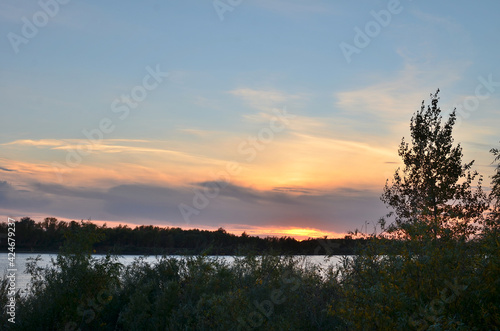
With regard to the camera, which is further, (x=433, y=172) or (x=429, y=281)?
(x=433, y=172)

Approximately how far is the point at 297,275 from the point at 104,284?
5393mm

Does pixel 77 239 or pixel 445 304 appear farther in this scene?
pixel 77 239

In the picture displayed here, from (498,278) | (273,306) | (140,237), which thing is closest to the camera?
(498,278)

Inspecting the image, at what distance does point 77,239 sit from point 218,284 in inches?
156

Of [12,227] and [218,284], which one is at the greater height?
[12,227]

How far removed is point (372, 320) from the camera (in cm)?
565

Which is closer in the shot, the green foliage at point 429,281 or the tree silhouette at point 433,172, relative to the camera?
the green foliage at point 429,281

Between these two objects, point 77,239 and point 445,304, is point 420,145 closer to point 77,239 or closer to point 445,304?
point 77,239

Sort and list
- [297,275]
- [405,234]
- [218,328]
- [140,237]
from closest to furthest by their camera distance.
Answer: [405,234]
[218,328]
[297,275]
[140,237]

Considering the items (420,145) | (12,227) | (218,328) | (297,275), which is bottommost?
(218,328)

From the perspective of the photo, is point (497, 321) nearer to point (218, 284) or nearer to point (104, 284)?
point (218, 284)

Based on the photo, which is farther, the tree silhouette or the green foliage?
the tree silhouette

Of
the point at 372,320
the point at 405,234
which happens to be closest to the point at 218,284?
the point at 405,234

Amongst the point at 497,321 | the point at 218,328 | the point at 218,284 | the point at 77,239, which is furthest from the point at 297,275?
the point at 497,321
